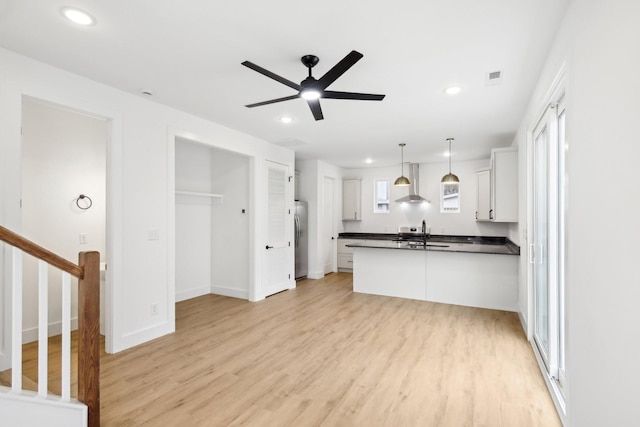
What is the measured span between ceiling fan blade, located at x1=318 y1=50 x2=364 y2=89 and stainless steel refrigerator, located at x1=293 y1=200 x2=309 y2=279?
4047 mm

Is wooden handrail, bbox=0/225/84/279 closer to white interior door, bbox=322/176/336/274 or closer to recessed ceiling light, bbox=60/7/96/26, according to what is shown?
recessed ceiling light, bbox=60/7/96/26

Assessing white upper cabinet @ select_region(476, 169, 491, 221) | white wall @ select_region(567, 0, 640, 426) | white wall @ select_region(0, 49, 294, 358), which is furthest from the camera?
white upper cabinet @ select_region(476, 169, 491, 221)

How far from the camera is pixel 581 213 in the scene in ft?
5.35

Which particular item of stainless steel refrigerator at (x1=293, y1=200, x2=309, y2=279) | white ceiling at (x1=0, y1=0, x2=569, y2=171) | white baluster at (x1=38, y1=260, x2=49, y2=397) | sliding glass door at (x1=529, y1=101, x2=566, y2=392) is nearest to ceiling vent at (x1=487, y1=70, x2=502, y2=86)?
white ceiling at (x1=0, y1=0, x2=569, y2=171)

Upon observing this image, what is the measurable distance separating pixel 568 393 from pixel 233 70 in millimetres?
3304

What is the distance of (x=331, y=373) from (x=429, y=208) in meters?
5.54

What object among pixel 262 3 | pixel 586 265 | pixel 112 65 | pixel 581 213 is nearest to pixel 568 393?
pixel 586 265

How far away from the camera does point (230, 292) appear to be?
5375mm

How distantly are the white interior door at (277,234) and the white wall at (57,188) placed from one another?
234 centimetres

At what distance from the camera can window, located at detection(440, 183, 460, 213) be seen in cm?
720

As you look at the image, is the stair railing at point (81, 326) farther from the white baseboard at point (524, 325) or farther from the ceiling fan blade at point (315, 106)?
the white baseboard at point (524, 325)

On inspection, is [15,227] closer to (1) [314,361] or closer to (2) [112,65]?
(2) [112,65]

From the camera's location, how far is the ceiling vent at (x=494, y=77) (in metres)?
2.79

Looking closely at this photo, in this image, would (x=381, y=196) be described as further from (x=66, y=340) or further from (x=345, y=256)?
(x=66, y=340)
